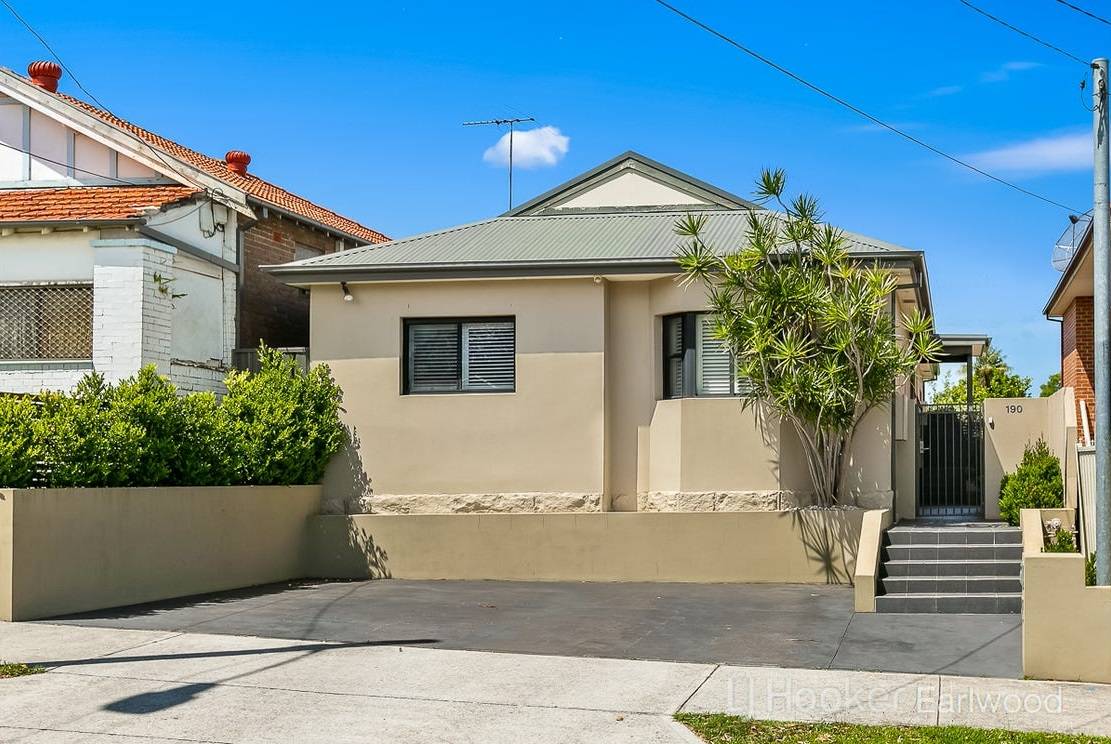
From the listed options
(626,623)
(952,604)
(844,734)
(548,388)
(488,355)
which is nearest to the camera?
(844,734)

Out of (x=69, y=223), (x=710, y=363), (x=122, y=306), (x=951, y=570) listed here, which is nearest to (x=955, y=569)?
(x=951, y=570)

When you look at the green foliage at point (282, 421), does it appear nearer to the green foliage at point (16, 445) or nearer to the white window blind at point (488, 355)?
the white window blind at point (488, 355)

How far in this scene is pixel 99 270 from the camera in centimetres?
1780

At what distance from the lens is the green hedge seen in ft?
42.2

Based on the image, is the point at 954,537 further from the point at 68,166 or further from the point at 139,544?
the point at 68,166

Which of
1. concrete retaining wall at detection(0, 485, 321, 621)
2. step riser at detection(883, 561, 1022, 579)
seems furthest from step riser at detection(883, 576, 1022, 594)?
concrete retaining wall at detection(0, 485, 321, 621)

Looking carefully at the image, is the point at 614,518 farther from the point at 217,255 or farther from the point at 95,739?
the point at 95,739

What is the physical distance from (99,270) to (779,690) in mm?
12522

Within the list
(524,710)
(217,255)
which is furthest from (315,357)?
(524,710)

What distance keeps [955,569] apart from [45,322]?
13273 millimetres

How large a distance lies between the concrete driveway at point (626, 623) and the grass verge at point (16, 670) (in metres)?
1.99

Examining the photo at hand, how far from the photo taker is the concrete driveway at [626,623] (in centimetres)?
1088

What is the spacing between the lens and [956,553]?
48.0 feet

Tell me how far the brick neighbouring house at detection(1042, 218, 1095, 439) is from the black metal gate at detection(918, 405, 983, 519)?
5.24 ft
